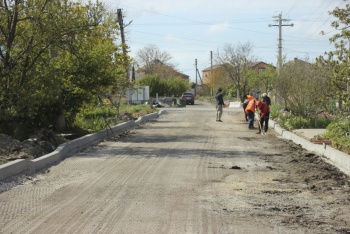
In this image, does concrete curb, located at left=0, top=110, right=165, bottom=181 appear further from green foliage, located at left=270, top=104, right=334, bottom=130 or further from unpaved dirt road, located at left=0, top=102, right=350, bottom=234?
green foliage, located at left=270, top=104, right=334, bottom=130

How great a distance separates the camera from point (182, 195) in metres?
7.51

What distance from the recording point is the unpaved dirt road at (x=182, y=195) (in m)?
5.88

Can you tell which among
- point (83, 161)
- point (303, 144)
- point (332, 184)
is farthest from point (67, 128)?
point (332, 184)

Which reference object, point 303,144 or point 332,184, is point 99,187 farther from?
point 303,144

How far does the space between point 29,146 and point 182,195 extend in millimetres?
5607

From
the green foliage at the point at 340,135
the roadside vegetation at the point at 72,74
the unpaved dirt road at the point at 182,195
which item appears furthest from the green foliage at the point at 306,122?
the unpaved dirt road at the point at 182,195

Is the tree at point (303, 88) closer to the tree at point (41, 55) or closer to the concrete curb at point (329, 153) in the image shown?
the concrete curb at point (329, 153)

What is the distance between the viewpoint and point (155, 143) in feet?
49.9

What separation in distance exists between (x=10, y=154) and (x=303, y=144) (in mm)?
8521

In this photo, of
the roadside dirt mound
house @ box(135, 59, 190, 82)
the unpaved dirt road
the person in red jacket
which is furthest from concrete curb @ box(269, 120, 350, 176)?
house @ box(135, 59, 190, 82)

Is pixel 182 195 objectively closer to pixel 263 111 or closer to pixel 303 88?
pixel 263 111

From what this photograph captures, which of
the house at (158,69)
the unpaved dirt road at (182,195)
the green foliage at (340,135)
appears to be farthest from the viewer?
the house at (158,69)

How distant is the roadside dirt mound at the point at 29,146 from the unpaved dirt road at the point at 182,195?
79 cm

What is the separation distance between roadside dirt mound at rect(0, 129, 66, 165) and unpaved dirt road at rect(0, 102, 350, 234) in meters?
0.79
